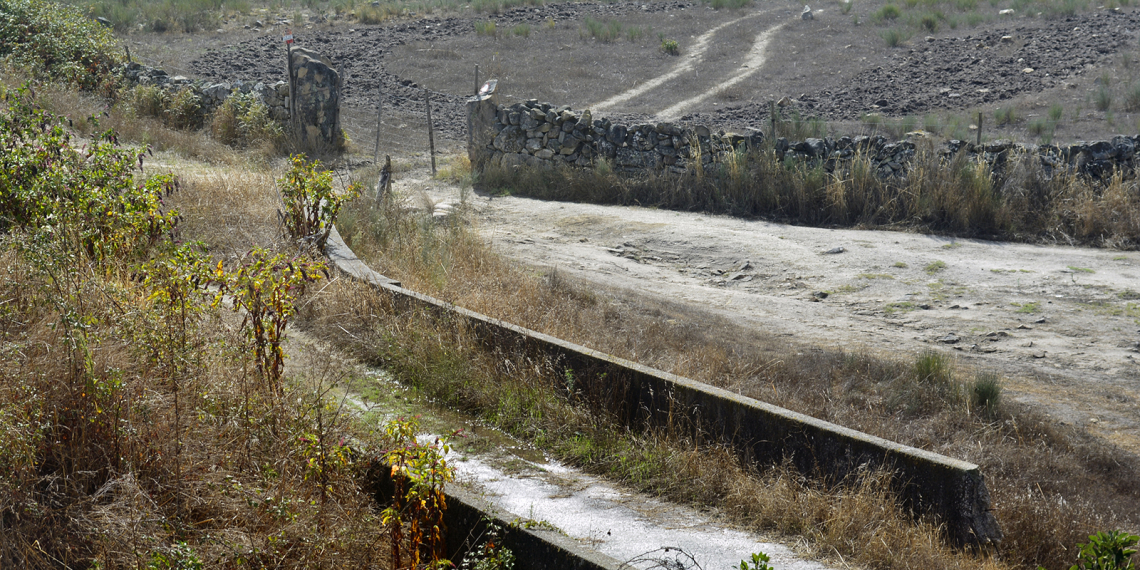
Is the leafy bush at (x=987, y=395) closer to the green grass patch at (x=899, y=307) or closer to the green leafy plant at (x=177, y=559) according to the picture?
the green grass patch at (x=899, y=307)

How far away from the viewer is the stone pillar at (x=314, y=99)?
54.0 ft

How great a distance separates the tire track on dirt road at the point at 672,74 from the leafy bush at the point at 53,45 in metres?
11.4

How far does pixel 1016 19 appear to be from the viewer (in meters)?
29.1

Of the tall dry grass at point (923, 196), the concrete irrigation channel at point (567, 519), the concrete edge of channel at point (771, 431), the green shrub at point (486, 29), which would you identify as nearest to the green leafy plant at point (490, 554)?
the concrete irrigation channel at point (567, 519)

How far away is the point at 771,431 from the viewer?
5.23 meters

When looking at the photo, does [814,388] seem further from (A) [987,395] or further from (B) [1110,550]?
(B) [1110,550]

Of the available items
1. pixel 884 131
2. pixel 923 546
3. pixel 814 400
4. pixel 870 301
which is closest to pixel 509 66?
pixel 884 131

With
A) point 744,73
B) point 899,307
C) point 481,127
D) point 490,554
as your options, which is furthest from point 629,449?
point 744,73

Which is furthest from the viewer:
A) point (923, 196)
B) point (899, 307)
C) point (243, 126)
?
point (243, 126)

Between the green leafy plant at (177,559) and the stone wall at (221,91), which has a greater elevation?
the stone wall at (221,91)

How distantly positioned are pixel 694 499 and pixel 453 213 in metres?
→ 8.37

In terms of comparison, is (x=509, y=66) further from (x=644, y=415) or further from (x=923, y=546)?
(x=923, y=546)

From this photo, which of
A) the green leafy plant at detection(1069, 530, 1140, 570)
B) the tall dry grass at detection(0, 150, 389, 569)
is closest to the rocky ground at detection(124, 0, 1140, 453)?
the green leafy plant at detection(1069, 530, 1140, 570)

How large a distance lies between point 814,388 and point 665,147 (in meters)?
8.46
